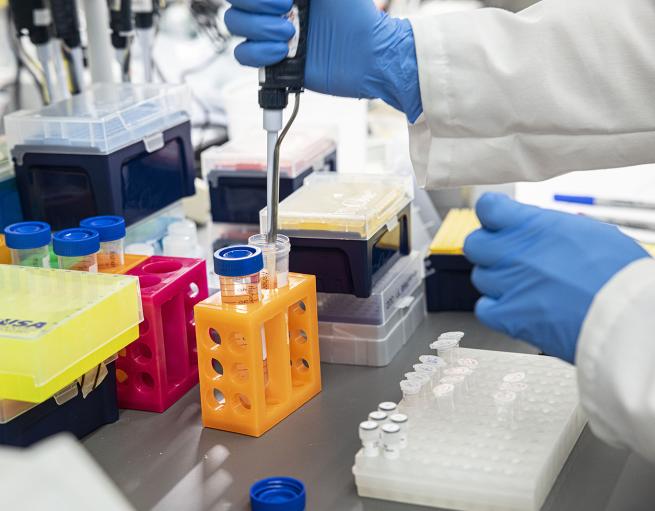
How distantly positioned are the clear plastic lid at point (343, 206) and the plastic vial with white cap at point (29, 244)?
32cm

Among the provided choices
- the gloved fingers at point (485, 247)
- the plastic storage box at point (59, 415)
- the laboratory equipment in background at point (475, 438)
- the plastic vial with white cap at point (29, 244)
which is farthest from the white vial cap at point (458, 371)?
the plastic vial with white cap at point (29, 244)

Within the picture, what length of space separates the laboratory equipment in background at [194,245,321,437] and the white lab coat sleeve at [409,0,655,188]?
34cm

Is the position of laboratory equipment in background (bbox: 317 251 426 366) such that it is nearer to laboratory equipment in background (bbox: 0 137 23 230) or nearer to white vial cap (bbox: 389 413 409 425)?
white vial cap (bbox: 389 413 409 425)

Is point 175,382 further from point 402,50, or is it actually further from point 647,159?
point 647,159

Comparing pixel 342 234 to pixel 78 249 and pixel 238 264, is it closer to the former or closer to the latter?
pixel 238 264

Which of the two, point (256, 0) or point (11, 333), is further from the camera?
point (256, 0)

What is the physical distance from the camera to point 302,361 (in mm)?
1347

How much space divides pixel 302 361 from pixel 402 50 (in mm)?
477

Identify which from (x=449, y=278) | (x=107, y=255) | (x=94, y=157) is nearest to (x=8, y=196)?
(x=94, y=157)

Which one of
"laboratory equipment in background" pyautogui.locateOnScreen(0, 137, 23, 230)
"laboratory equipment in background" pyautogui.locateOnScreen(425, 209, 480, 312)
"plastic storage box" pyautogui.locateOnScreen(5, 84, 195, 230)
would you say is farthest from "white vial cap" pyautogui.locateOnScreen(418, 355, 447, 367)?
"laboratory equipment in background" pyautogui.locateOnScreen(0, 137, 23, 230)

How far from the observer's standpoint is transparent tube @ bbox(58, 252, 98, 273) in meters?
1.29

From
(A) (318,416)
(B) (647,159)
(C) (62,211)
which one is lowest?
(A) (318,416)

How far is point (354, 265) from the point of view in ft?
4.55

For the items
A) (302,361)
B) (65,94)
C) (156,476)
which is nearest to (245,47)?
(302,361)
